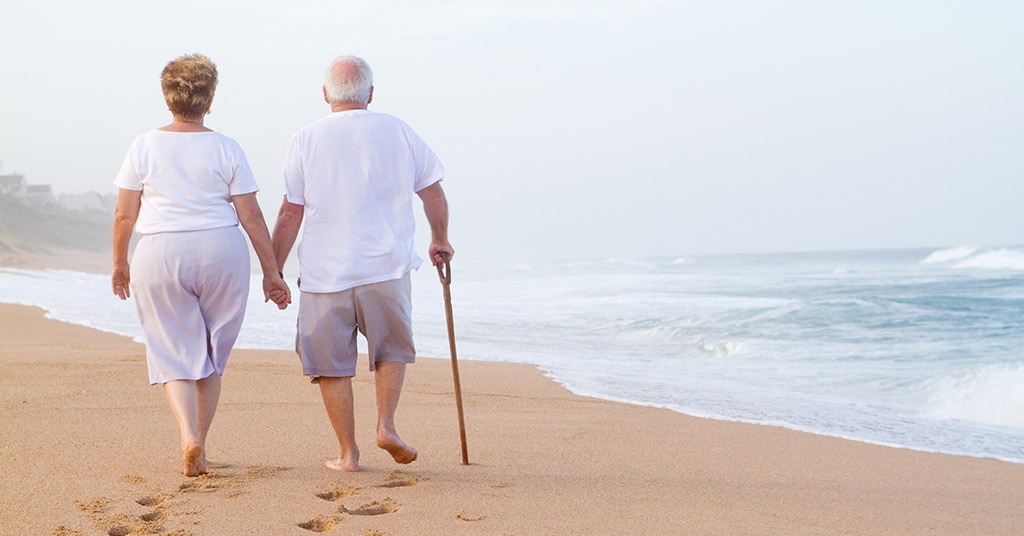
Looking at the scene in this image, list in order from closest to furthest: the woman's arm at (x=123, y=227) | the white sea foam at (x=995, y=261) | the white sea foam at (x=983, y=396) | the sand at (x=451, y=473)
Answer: the sand at (x=451, y=473) < the woman's arm at (x=123, y=227) < the white sea foam at (x=983, y=396) < the white sea foam at (x=995, y=261)

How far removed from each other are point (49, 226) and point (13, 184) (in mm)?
13146

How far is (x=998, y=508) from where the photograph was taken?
384cm

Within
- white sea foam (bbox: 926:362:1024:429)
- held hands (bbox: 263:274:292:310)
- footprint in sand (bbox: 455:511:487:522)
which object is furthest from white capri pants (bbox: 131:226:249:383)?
white sea foam (bbox: 926:362:1024:429)

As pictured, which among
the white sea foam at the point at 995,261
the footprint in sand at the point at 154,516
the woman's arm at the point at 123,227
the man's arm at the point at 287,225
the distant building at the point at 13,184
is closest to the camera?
the footprint in sand at the point at 154,516

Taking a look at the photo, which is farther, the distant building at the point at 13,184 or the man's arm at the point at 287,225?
the distant building at the point at 13,184

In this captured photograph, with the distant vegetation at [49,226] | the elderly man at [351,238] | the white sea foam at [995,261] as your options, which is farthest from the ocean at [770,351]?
the distant vegetation at [49,226]

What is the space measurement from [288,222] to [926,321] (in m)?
15.9

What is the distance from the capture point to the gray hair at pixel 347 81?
3.52 m

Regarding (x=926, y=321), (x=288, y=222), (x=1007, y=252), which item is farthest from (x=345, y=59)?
(x=1007, y=252)

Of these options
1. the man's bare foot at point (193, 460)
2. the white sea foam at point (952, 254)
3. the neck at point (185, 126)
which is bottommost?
the man's bare foot at point (193, 460)

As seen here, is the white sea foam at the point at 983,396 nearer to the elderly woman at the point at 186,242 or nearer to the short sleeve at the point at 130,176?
the elderly woman at the point at 186,242

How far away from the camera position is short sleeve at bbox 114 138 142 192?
11.1 feet

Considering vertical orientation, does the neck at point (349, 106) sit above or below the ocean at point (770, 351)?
above

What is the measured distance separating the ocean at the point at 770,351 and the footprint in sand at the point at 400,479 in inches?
115
